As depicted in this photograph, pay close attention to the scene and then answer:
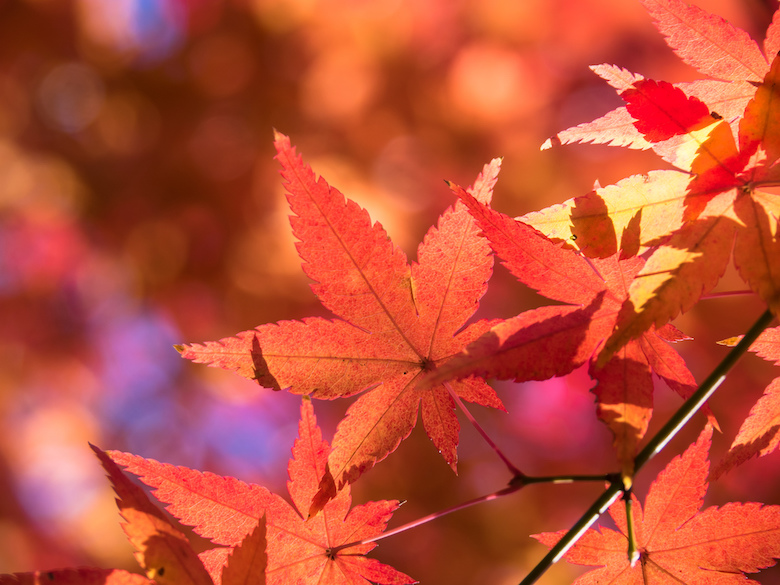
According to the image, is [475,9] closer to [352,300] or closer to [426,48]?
[426,48]

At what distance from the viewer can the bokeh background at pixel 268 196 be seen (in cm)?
192

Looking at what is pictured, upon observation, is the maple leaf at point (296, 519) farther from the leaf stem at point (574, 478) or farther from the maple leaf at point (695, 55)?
the maple leaf at point (695, 55)

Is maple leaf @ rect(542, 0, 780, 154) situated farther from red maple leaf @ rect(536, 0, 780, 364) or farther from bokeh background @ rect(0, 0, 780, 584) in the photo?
bokeh background @ rect(0, 0, 780, 584)

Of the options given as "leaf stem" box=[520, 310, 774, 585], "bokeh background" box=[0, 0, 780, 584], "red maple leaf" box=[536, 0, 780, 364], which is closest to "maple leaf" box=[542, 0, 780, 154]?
"red maple leaf" box=[536, 0, 780, 364]

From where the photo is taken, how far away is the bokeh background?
6.30 feet

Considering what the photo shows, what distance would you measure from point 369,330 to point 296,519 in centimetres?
16

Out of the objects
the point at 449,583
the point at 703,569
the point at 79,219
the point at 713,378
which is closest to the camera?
the point at 713,378

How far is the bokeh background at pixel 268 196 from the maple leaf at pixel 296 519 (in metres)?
1.55

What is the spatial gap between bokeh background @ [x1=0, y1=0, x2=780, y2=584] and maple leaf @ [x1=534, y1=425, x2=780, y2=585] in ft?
5.03

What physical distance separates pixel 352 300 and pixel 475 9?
2197 millimetres

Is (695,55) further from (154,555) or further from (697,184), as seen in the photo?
(154,555)

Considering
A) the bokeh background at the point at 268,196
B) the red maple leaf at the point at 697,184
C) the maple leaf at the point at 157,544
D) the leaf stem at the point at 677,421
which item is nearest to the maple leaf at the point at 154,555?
the maple leaf at the point at 157,544

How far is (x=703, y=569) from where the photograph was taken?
42cm

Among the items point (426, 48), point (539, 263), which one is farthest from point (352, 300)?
point (426, 48)
